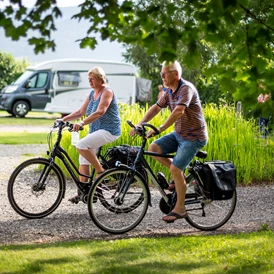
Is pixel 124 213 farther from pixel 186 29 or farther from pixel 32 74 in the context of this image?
pixel 32 74

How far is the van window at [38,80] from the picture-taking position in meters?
35.5

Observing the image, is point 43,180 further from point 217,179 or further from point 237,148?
point 237,148

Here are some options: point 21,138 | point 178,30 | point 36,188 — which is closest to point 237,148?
point 36,188

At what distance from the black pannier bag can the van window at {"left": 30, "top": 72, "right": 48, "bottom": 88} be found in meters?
27.7

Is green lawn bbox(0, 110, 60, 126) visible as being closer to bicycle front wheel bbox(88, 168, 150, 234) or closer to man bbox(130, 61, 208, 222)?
bicycle front wheel bbox(88, 168, 150, 234)

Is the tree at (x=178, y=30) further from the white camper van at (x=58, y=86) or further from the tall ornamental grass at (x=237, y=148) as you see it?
the white camper van at (x=58, y=86)

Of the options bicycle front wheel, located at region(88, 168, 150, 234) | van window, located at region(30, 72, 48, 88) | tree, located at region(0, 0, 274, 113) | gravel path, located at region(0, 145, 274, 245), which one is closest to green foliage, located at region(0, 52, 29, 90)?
van window, located at region(30, 72, 48, 88)

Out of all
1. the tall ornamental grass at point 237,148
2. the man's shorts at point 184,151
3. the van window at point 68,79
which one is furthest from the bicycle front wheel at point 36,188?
the van window at point 68,79

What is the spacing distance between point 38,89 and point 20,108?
108 centimetres

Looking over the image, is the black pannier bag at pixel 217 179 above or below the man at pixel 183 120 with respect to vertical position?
below

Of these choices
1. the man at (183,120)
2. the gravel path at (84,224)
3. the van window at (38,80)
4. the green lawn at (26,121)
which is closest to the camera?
the man at (183,120)

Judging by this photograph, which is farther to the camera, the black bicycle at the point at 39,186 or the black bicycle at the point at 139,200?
the black bicycle at the point at 39,186

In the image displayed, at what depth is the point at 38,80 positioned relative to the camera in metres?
35.7

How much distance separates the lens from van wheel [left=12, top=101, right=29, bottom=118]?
116 ft
